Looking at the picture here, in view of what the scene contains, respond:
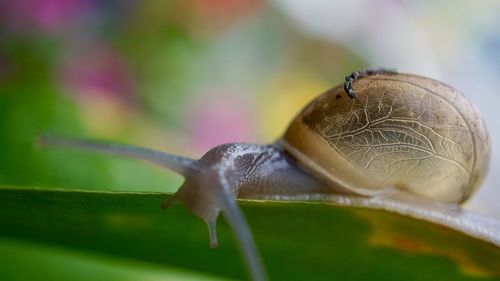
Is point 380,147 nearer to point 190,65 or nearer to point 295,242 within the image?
point 295,242

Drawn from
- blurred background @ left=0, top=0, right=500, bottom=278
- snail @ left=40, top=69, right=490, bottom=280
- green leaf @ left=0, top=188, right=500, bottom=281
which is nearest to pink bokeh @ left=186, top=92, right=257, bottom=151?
blurred background @ left=0, top=0, right=500, bottom=278

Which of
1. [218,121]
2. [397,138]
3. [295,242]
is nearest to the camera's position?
[295,242]

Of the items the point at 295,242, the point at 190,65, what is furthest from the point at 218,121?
the point at 295,242

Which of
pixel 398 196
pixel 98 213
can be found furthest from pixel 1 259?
pixel 398 196

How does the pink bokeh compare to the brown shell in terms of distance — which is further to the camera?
the pink bokeh

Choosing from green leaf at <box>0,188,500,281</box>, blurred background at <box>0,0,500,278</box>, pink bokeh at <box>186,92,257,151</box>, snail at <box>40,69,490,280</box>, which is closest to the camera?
green leaf at <box>0,188,500,281</box>

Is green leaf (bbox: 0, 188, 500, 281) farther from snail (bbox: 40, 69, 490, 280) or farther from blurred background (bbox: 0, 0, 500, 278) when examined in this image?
blurred background (bbox: 0, 0, 500, 278)
